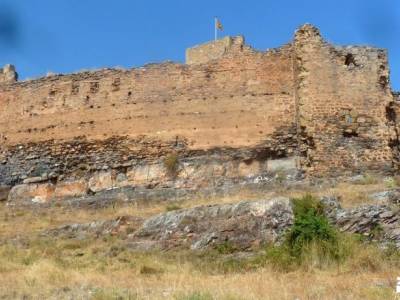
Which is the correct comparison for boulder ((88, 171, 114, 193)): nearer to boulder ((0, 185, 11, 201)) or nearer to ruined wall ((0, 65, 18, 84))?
boulder ((0, 185, 11, 201))

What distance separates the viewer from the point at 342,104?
1811 centimetres

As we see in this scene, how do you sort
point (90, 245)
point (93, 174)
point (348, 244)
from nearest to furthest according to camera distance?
point (348, 244), point (90, 245), point (93, 174)

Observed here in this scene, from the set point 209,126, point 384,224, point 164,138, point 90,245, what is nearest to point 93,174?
point 164,138

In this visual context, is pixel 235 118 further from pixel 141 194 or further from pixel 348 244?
pixel 348 244

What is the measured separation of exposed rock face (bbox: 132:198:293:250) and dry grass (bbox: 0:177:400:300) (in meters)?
0.57

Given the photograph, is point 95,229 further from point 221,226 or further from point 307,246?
point 307,246

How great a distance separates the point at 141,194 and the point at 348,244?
8.54m

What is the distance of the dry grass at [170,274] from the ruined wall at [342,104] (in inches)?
81.6

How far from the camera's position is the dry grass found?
27.5ft

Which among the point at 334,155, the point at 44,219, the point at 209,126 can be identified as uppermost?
the point at 209,126

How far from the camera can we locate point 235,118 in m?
18.9

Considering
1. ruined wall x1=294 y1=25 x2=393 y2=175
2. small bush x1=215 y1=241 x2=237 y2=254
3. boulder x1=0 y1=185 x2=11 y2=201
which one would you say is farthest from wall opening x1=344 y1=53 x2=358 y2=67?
boulder x1=0 y1=185 x2=11 y2=201

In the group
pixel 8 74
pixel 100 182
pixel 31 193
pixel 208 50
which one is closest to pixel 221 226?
pixel 100 182

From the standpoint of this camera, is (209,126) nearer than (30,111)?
Yes
